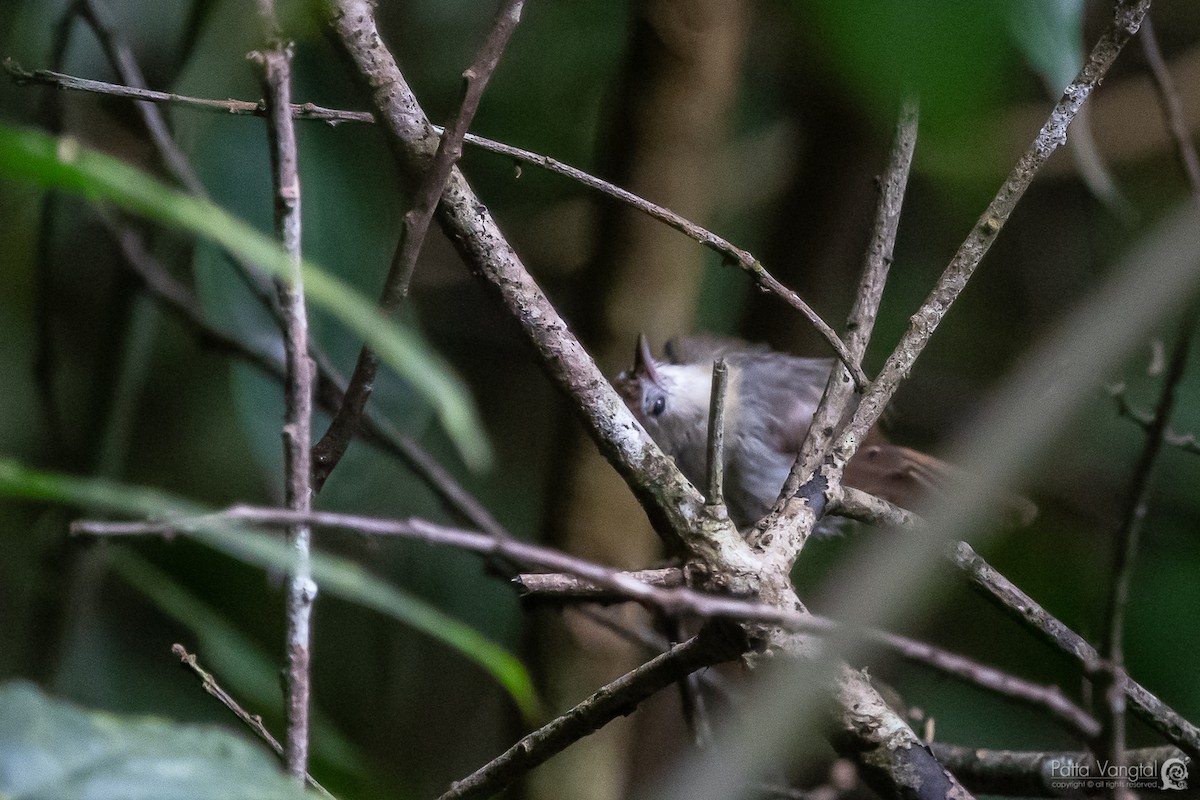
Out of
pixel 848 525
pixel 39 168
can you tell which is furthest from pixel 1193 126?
pixel 39 168

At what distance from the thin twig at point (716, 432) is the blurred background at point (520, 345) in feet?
1.35

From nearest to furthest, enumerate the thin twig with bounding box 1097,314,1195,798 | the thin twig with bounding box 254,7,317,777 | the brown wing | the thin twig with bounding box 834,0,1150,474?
the thin twig with bounding box 254,7,317,777 → the thin twig with bounding box 834,0,1150,474 → the thin twig with bounding box 1097,314,1195,798 → the brown wing

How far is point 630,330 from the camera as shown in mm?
1792

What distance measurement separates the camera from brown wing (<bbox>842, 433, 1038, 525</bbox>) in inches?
54.6

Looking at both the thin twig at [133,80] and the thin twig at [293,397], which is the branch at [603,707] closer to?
the thin twig at [293,397]

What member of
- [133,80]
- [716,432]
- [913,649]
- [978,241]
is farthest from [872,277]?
[133,80]

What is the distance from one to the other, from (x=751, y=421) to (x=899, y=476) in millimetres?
287

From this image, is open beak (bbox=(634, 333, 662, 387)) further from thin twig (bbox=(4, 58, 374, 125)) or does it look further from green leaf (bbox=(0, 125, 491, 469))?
green leaf (bbox=(0, 125, 491, 469))

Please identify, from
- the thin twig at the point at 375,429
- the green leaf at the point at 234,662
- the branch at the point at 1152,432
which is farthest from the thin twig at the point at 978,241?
→ the green leaf at the point at 234,662

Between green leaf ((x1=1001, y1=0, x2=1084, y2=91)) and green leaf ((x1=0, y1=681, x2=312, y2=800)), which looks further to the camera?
green leaf ((x1=1001, y1=0, x2=1084, y2=91))

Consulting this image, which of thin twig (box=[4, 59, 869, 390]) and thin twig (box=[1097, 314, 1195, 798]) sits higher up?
thin twig (box=[1097, 314, 1195, 798])

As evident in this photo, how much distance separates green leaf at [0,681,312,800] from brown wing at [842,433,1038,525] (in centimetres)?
101

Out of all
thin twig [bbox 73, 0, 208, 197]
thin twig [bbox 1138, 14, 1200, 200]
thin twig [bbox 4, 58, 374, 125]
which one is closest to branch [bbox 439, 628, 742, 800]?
thin twig [bbox 4, 58, 374, 125]

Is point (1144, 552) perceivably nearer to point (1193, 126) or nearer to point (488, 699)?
point (1193, 126)
